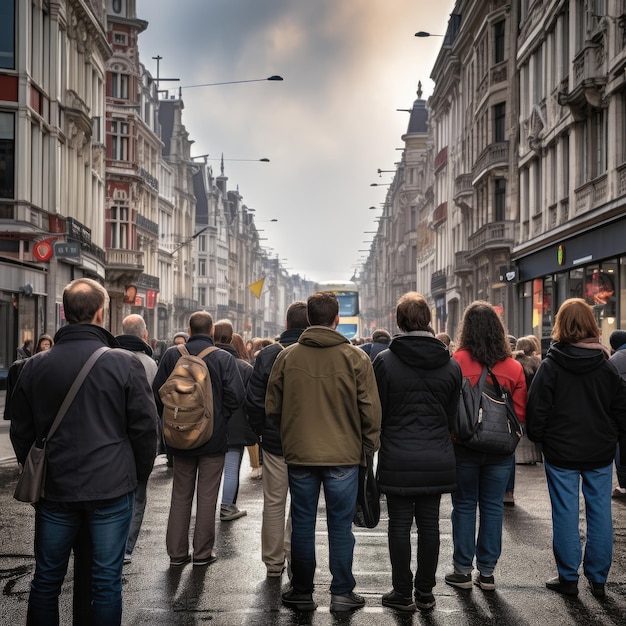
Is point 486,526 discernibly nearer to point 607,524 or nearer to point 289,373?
point 607,524

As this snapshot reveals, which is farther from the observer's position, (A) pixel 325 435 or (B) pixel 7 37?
(B) pixel 7 37

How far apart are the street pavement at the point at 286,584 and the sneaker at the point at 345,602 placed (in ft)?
0.20

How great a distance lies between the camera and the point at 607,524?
23.2 feet

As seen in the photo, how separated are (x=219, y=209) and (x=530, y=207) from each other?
77.9m

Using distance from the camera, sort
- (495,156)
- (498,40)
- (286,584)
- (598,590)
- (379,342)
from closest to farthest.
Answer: (598,590) → (286,584) → (379,342) → (495,156) → (498,40)

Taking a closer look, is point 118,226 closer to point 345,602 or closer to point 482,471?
point 482,471

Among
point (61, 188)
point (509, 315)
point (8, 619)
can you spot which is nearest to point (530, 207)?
point (509, 315)

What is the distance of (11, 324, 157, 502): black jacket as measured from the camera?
4984 millimetres

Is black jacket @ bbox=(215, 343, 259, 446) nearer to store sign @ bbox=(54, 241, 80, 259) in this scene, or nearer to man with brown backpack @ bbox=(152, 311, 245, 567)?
man with brown backpack @ bbox=(152, 311, 245, 567)

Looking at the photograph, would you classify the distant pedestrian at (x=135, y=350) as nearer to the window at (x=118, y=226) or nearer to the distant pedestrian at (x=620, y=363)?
the distant pedestrian at (x=620, y=363)

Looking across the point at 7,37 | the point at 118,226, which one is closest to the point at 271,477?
the point at 7,37

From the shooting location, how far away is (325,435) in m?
6.48

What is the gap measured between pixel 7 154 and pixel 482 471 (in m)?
24.8

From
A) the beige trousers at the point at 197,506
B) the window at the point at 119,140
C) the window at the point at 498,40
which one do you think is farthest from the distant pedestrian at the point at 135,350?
the window at the point at 119,140
